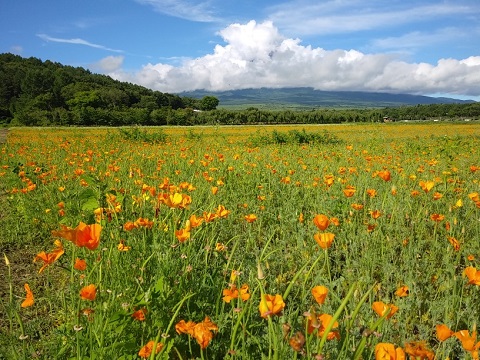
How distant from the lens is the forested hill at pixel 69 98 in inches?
1804

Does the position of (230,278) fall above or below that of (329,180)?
below

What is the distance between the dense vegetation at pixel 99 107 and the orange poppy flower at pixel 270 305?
4718 centimetres

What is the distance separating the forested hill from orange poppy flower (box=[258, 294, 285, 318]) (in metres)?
47.0

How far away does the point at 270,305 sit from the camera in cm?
A: 101

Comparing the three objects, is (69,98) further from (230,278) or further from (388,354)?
(388,354)

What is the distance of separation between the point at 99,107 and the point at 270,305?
61440mm

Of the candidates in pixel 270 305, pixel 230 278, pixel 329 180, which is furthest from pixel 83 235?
pixel 329 180

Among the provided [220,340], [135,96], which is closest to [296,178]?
[220,340]

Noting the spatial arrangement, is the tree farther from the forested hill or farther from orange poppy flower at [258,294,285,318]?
orange poppy flower at [258,294,285,318]

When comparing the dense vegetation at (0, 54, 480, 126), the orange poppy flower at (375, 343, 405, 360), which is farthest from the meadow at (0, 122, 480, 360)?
the dense vegetation at (0, 54, 480, 126)

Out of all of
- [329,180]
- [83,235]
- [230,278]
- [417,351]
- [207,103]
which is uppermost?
[207,103]

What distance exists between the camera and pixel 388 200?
366cm

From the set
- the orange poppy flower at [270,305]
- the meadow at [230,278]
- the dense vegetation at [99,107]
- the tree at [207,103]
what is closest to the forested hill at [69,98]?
the dense vegetation at [99,107]

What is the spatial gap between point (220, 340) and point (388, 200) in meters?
2.75
